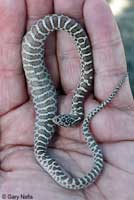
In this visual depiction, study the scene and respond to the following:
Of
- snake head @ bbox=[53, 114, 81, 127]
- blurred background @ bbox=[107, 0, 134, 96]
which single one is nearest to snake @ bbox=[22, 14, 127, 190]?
snake head @ bbox=[53, 114, 81, 127]

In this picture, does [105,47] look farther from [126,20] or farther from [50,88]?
[126,20]

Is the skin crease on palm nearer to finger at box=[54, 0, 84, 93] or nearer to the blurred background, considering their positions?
finger at box=[54, 0, 84, 93]

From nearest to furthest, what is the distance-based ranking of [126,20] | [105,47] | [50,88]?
[105,47], [50,88], [126,20]

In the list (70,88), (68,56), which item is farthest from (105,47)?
(70,88)

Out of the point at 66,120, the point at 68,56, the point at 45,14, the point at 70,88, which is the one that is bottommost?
the point at 66,120

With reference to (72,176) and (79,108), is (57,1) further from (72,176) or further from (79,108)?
(72,176)

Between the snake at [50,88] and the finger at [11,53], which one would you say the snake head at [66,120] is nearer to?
the snake at [50,88]

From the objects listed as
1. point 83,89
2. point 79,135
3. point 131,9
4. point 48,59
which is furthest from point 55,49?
point 131,9

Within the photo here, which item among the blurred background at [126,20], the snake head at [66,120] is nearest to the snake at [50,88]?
the snake head at [66,120]
